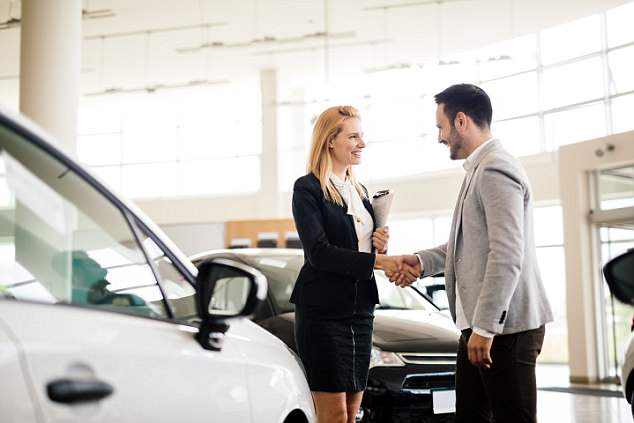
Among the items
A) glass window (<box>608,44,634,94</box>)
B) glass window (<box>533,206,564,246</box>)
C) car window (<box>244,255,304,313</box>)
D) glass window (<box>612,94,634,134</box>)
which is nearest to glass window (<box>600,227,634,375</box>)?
glass window (<box>612,94,634,134</box>)

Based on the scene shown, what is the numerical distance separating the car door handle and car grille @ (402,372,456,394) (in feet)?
11.4

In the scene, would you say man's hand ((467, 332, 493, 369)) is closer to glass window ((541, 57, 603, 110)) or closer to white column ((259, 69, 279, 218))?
glass window ((541, 57, 603, 110))

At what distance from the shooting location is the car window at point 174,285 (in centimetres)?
202

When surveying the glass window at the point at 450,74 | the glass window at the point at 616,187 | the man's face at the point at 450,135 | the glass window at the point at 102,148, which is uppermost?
the glass window at the point at 450,74

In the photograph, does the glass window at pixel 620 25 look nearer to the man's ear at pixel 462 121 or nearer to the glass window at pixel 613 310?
the glass window at pixel 613 310

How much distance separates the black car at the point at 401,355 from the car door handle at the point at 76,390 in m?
2.92

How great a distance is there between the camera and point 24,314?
4.67 feet

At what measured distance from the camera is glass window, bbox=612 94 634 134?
17.3m

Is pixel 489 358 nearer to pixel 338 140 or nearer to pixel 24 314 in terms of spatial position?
pixel 338 140

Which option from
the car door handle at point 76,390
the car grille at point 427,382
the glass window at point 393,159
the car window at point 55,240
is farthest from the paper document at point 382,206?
the glass window at point 393,159

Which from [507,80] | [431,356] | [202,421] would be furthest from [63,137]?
[507,80]

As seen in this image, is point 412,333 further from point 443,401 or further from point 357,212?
point 357,212

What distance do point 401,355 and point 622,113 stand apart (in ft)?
46.0

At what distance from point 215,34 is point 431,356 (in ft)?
46.1
